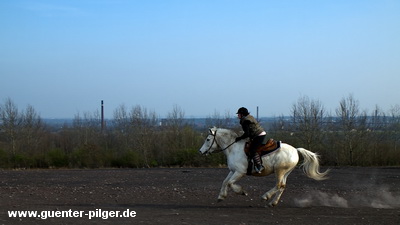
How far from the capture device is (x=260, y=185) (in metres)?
17.4

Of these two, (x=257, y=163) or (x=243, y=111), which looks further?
(x=243, y=111)

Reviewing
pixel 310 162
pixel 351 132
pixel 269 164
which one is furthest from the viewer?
pixel 351 132

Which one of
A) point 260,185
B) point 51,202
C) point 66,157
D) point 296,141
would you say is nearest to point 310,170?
point 260,185

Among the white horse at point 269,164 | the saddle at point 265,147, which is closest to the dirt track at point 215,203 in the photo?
the white horse at point 269,164

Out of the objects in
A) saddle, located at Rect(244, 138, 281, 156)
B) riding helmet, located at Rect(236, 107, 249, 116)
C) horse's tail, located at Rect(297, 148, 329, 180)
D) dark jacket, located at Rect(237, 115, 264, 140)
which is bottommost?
horse's tail, located at Rect(297, 148, 329, 180)

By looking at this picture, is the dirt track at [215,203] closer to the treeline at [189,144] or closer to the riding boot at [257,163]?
the riding boot at [257,163]

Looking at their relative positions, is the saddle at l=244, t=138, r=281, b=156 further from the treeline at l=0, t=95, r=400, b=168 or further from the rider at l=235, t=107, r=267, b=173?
the treeline at l=0, t=95, r=400, b=168

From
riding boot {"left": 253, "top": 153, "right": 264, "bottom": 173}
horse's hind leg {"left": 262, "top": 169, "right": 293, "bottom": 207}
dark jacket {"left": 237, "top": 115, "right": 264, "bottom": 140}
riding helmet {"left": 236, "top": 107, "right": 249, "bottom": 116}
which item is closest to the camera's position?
horse's hind leg {"left": 262, "top": 169, "right": 293, "bottom": 207}

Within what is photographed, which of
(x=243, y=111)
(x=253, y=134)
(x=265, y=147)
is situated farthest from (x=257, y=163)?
(x=243, y=111)

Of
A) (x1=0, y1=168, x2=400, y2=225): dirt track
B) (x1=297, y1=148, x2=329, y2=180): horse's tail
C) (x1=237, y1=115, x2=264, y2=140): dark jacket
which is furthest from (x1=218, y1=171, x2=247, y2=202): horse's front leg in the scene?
(x1=297, y1=148, x2=329, y2=180): horse's tail

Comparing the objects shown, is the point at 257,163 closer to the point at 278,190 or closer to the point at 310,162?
the point at 278,190

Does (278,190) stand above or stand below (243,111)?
below

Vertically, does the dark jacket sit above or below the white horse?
above

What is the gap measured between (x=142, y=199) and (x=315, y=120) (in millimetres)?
24273
